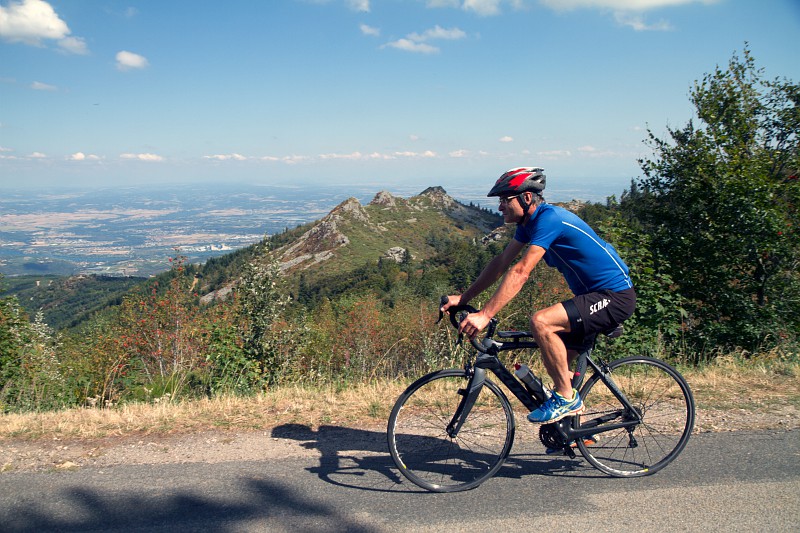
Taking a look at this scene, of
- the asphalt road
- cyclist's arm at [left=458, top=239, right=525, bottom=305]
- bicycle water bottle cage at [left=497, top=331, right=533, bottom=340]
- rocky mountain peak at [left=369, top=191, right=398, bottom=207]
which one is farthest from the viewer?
rocky mountain peak at [left=369, top=191, right=398, bottom=207]

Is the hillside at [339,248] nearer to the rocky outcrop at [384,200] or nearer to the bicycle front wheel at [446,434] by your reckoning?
the rocky outcrop at [384,200]

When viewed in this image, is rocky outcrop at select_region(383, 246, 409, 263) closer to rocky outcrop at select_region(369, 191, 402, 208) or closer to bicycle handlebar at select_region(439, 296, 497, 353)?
rocky outcrop at select_region(369, 191, 402, 208)

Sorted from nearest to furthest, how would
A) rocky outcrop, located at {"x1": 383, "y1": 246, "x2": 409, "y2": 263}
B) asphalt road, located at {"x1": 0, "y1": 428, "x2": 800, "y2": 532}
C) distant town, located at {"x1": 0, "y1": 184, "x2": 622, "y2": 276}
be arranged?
asphalt road, located at {"x1": 0, "y1": 428, "x2": 800, "y2": 532} → rocky outcrop, located at {"x1": 383, "y1": 246, "x2": 409, "y2": 263} → distant town, located at {"x1": 0, "y1": 184, "x2": 622, "y2": 276}

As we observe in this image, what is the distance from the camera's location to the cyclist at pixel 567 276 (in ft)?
10.8

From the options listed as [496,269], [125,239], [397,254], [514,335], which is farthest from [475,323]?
[125,239]

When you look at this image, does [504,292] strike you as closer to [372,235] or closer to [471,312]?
[471,312]

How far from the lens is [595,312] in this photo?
3.38 m

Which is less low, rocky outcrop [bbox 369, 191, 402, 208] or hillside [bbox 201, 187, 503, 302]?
rocky outcrop [bbox 369, 191, 402, 208]

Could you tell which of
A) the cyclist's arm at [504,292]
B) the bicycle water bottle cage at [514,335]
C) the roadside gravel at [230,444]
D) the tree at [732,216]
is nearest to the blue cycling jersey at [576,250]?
the cyclist's arm at [504,292]

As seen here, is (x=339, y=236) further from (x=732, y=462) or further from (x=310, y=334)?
(x=732, y=462)

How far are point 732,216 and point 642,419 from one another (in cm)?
1162

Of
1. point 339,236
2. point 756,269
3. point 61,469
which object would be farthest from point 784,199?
point 339,236

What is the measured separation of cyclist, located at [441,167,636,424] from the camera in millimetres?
3299

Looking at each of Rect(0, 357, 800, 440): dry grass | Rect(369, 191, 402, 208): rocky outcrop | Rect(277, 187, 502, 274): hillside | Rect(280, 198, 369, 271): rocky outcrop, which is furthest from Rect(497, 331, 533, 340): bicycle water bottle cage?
Rect(369, 191, 402, 208): rocky outcrop
